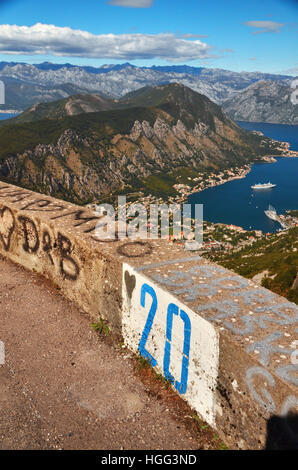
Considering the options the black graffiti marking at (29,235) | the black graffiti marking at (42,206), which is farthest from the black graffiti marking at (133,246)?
the black graffiti marking at (42,206)

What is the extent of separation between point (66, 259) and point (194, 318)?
565 cm

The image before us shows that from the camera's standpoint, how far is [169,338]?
7.84m

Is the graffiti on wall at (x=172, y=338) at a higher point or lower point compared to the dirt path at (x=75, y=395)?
higher

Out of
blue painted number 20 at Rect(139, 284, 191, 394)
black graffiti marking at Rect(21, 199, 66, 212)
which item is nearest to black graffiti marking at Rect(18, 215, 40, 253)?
black graffiti marking at Rect(21, 199, 66, 212)

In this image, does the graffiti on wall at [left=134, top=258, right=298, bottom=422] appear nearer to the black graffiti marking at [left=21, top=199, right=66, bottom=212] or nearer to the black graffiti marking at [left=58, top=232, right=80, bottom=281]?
the black graffiti marking at [left=58, top=232, right=80, bottom=281]

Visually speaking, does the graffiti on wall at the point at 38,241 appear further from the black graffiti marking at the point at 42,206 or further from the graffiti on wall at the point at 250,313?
the graffiti on wall at the point at 250,313

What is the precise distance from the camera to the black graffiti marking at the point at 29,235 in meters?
12.5

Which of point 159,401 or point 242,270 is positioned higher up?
point 159,401

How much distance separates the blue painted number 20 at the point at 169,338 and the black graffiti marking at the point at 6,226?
24.1 feet

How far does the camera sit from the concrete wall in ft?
19.4
